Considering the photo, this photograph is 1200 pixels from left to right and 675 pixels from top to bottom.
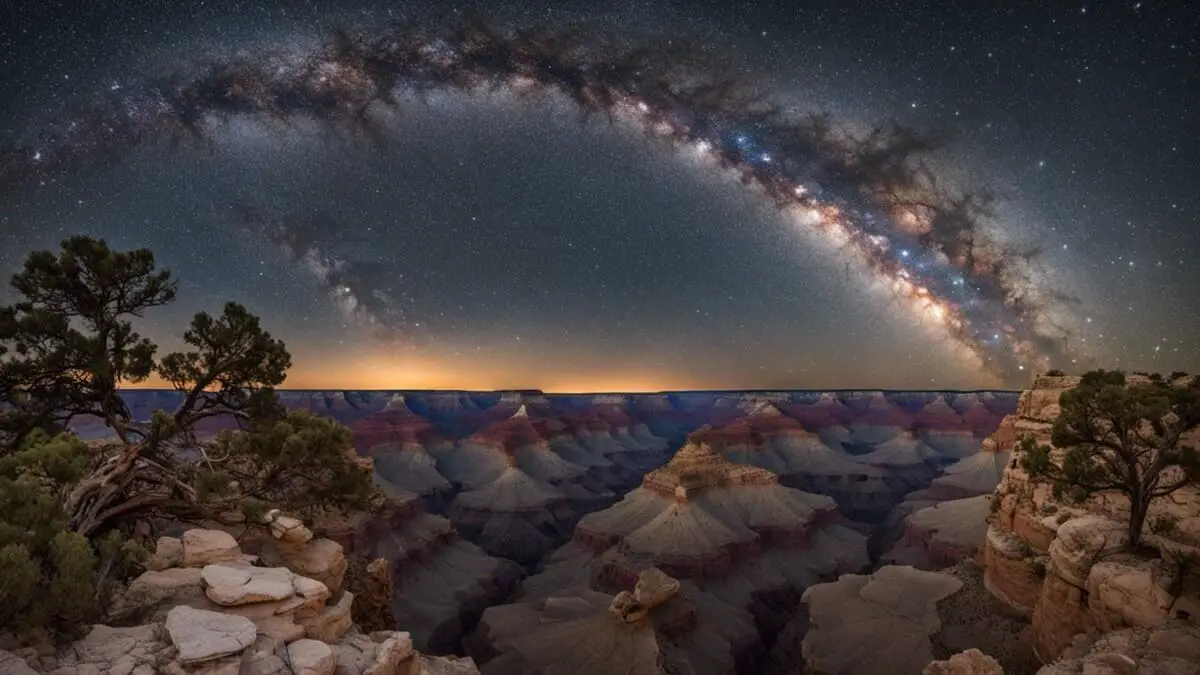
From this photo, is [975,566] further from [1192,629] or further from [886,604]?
[1192,629]

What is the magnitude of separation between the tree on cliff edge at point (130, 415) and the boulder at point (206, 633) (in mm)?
3011

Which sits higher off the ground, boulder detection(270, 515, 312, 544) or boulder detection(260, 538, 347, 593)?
boulder detection(270, 515, 312, 544)

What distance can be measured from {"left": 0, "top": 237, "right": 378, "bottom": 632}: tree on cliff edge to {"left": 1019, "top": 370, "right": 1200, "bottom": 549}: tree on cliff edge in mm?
24368

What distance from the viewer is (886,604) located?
2923 cm

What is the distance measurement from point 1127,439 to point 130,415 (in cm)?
3382

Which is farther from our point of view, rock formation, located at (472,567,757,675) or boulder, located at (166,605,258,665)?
rock formation, located at (472,567,757,675)

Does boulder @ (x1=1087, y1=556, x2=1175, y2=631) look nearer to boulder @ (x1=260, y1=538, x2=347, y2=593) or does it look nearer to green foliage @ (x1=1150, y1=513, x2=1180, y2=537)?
green foliage @ (x1=1150, y1=513, x2=1180, y2=537)

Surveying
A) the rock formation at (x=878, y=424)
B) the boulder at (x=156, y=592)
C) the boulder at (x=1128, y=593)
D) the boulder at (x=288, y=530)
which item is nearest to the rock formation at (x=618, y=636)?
the boulder at (x=1128, y=593)

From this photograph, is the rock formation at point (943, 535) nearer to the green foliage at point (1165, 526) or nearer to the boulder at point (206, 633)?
the green foliage at point (1165, 526)

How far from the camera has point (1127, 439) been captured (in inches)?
705

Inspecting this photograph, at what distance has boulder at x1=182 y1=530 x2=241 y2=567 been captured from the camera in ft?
40.2

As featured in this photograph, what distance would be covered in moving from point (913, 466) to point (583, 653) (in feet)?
254

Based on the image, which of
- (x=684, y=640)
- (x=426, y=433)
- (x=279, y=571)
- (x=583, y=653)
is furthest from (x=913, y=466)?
(x=279, y=571)

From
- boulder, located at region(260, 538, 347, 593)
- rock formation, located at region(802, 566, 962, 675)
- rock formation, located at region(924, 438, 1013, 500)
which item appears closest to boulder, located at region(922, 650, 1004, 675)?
rock formation, located at region(802, 566, 962, 675)
